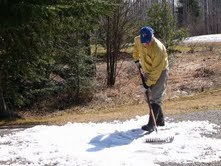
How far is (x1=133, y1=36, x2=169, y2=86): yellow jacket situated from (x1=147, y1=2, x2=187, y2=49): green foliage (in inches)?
873

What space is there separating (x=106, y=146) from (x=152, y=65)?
1.80m

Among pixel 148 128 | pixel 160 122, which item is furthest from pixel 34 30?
pixel 148 128

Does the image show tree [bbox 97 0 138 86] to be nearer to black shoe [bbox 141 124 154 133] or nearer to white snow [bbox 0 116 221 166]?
white snow [bbox 0 116 221 166]

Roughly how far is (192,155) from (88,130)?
236 centimetres

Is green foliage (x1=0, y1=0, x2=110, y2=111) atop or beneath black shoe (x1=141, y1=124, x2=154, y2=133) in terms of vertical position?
atop

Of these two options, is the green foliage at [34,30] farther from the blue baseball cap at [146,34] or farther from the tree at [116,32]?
the tree at [116,32]

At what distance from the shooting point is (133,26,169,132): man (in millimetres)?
8516

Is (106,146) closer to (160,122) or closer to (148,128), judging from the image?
(148,128)

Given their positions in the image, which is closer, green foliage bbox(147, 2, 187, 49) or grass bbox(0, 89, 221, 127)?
grass bbox(0, 89, 221, 127)

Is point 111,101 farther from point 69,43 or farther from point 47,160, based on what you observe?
point 47,160

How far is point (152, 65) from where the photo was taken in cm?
866

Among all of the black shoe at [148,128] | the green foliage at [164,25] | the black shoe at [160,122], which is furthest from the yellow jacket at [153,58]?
the green foliage at [164,25]

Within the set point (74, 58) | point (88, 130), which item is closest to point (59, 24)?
point (88, 130)

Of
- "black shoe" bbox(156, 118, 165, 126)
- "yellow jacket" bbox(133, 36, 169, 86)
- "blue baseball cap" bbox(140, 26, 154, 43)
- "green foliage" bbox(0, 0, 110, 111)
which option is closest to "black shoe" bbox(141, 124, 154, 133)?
"black shoe" bbox(156, 118, 165, 126)
